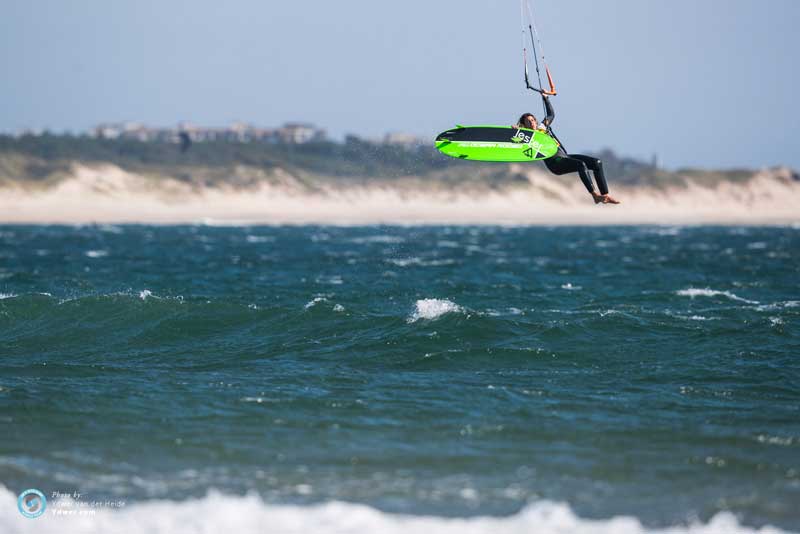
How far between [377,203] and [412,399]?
94812 mm

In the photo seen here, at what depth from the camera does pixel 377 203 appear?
107 m

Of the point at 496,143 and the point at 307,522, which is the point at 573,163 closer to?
the point at 496,143

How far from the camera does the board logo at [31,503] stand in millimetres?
8688

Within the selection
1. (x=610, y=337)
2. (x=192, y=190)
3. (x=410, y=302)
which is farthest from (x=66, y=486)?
(x=192, y=190)

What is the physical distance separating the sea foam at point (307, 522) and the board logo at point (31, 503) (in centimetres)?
6

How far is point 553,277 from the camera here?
102 feet

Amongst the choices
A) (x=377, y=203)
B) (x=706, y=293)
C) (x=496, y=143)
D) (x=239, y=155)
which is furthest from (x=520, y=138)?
(x=239, y=155)

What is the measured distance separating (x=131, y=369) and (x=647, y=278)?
20594 mm

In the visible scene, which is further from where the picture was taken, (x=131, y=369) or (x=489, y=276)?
(x=489, y=276)

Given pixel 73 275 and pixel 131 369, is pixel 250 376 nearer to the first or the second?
pixel 131 369

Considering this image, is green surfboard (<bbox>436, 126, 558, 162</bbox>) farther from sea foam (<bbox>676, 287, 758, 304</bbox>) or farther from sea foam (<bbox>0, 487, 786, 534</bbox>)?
sea foam (<bbox>676, 287, 758, 304</bbox>)

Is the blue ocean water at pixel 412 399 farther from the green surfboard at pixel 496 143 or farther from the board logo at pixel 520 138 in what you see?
the board logo at pixel 520 138

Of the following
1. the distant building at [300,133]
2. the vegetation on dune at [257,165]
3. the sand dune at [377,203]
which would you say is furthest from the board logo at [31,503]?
the distant building at [300,133]

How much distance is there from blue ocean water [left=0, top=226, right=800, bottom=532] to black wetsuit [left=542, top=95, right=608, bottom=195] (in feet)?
9.57
